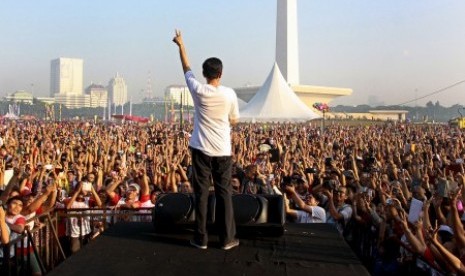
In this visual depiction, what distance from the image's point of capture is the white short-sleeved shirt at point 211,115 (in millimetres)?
4652

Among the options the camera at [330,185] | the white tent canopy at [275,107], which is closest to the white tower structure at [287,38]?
the white tent canopy at [275,107]

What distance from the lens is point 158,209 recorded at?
5.07 m

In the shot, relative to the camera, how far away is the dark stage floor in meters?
3.98

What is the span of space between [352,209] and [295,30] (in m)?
81.2

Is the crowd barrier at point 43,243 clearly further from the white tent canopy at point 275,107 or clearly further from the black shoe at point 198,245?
the white tent canopy at point 275,107

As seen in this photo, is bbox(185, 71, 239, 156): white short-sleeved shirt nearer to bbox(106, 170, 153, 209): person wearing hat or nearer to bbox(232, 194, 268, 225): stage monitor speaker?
bbox(232, 194, 268, 225): stage monitor speaker

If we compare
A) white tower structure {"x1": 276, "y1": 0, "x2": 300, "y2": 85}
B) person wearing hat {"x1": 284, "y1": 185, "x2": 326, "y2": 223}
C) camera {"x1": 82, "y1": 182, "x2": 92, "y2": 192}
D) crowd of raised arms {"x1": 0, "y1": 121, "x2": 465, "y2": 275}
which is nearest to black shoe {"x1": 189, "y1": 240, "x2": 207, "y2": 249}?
crowd of raised arms {"x1": 0, "y1": 121, "x2": 465, "y2": 275}

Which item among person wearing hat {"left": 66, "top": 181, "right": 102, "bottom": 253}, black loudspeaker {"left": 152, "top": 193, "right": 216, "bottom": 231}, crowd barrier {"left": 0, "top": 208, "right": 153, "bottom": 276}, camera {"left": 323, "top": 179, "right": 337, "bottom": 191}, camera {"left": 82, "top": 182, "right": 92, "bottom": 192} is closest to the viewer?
black loudspeaker {"left": 152, "top": 193, "right": 216, "bottom": 231}

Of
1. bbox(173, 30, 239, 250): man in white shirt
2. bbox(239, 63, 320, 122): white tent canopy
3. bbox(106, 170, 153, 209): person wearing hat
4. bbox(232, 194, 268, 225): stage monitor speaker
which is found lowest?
bbox(106, 170, 153, 209): person wearing hat

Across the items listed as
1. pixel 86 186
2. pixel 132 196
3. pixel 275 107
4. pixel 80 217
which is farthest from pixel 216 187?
pixel 275 107

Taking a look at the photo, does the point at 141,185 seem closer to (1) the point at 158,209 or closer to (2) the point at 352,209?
(2) the point at 352,209

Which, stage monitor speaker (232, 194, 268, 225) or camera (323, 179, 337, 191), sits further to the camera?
camera (323, 179, 337, 191)

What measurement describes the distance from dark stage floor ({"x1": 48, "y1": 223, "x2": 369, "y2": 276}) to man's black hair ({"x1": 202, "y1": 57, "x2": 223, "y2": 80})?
141cm

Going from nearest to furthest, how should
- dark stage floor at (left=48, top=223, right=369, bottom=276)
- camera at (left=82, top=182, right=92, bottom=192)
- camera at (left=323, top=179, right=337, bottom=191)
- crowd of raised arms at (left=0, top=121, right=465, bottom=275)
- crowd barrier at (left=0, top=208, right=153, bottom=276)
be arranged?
1. dark stage floor at (left=48, top=223, right=369, bottom=276)
2. crowd barrier at (left=0, top=208, right=153, bottom=276)
3. crowd of raised arms at (left=0, top=121, right=465, bottom=275)
4. camera at (left=323, top=179, right=337, bottom=191)
5. camera at (left=82, top=182, right=92, bottom=192)
